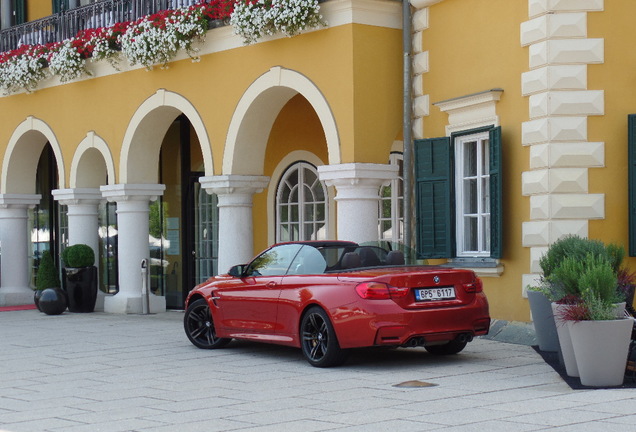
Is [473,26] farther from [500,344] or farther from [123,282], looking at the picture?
[123,282]

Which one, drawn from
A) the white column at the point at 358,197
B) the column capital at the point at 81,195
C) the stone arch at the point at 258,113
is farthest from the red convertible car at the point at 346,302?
the column capital at the point at 81,195

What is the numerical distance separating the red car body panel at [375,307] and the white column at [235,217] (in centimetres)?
526

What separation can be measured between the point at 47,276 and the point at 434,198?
10.0m

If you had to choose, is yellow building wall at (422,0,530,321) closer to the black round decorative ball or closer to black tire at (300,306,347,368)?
black tire at (300,306,347,368)

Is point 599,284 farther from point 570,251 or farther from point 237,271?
point 237,271

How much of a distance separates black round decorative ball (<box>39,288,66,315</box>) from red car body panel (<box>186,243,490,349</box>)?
927 cm

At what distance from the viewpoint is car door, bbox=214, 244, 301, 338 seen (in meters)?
12.5

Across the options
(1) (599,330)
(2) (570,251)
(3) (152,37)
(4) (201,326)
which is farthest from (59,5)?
(1) (599,330)

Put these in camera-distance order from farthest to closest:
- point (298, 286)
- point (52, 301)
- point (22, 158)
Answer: point (22, 158) → point (52, 301) → point (298, 286)

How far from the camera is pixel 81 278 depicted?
21406mm

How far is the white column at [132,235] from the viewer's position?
66.6 ft

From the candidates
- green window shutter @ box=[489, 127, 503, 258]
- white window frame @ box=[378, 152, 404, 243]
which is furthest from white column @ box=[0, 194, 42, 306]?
green window shutter @ box=[489, 127, 503, 258]

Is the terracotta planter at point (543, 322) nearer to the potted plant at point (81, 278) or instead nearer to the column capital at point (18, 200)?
the potted plant at point (81, 278)

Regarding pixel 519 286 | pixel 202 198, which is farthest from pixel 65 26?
pixel 519 286
